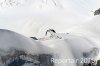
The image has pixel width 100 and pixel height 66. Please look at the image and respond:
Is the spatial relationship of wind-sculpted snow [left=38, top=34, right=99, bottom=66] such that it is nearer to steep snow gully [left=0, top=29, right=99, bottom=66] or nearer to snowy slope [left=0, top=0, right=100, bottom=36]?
steep snow gully [left=0, top=29, right=99, bottom=66]

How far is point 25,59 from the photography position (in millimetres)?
7641

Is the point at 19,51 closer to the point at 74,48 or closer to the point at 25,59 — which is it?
the point at 25,59

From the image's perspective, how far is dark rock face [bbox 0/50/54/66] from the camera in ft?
23.9

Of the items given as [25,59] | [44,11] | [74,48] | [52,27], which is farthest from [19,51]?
[44,11]

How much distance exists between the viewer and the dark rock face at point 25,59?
7.29m

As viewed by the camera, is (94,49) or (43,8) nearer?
(94,49)

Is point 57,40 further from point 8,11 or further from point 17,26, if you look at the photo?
point 8,11

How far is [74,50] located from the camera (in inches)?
335

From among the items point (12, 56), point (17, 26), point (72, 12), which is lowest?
point (12, 56)

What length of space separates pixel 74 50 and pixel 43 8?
604 inches

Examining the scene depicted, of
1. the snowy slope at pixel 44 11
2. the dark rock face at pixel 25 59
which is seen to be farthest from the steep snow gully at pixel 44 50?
the snowy slope at pixel 44 11

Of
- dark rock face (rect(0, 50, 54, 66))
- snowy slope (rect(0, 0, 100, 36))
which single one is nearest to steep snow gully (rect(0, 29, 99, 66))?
dark rock face (rect(0, 50, 54, 66))

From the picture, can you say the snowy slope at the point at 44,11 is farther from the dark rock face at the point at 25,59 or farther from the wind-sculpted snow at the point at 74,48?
the dark rock face at the point at 25,59

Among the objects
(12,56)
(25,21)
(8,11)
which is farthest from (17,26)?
(12,56)
